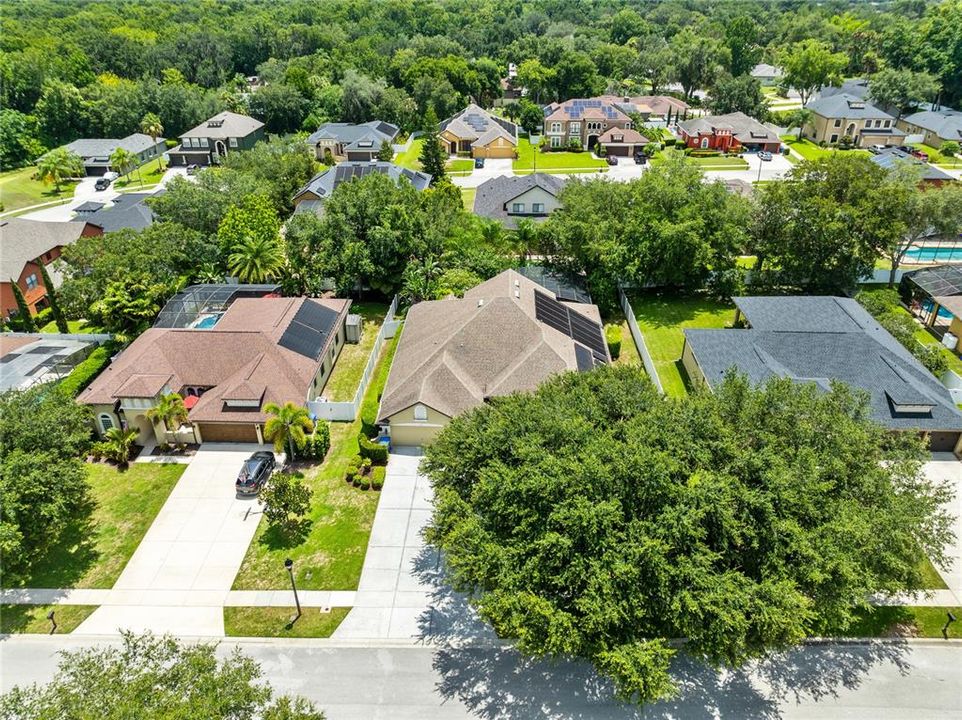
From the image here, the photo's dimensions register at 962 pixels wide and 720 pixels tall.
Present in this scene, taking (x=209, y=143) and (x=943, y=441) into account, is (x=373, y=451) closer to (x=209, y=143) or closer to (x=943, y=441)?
(x=943, y=441)

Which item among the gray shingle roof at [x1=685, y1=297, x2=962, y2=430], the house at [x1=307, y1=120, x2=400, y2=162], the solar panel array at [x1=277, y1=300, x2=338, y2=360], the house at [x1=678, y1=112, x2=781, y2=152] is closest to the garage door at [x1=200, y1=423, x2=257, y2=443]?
the solar panel array at [x1=277, y1=300, x2=338, y2=360]

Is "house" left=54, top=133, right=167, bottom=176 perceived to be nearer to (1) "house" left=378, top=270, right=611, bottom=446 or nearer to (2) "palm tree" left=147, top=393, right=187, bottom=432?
(2) "palm tree" left=147, top=393, right=187, bottom=432

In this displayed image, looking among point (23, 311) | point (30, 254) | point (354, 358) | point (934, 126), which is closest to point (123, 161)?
point (30, 254)

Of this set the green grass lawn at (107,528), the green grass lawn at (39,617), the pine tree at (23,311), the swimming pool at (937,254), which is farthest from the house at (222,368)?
the swimming pool at (937,254)

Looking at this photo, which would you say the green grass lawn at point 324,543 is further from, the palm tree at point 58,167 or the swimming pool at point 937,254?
the palm tree at point 58,167

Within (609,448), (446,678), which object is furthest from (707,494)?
(446,678)

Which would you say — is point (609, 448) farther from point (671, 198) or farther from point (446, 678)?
point (671, 198)
